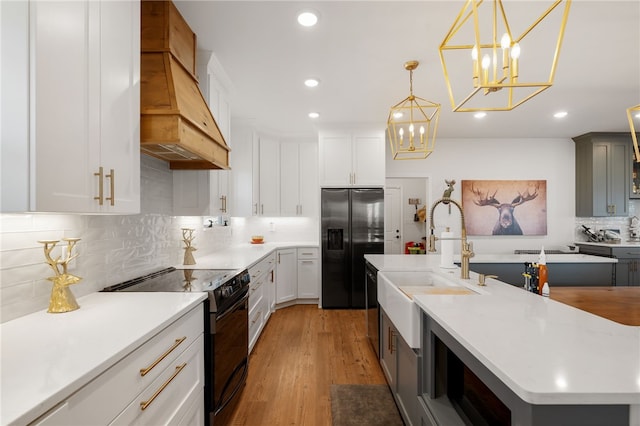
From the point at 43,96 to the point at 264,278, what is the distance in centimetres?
279

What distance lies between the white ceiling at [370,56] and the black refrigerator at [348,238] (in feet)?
3.65

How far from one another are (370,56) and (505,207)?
4010mm

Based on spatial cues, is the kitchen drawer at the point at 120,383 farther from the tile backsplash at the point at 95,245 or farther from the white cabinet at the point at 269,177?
the white cabinet at the point at 269,177

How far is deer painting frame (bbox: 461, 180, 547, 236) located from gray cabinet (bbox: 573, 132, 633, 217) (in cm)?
68

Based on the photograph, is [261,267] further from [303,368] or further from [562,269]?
[562,269]

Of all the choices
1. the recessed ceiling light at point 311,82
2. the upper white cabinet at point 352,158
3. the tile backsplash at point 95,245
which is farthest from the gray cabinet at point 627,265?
the tile backsplash at point 95,245

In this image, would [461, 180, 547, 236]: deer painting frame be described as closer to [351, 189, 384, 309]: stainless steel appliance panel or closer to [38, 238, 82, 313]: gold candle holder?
[351, 189, 384, 309]: stainless steel appliance panel

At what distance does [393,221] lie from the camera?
674 centimetres

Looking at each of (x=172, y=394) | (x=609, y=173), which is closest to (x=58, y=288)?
(x=172, y=394)

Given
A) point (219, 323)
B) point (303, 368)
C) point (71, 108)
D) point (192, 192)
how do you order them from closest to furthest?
point (71, 108) → point (219, 323) → point (192, 192) → point (303, 368)

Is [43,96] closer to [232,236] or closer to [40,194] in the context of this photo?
[40,194]

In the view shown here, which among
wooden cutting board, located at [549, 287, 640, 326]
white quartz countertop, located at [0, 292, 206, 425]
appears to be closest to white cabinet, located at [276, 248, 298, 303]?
white quartz countertop, located at [0, 292, 206, 425]

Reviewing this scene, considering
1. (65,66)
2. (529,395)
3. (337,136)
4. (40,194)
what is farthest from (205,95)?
(529,395)

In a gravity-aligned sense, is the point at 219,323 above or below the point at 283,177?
below
